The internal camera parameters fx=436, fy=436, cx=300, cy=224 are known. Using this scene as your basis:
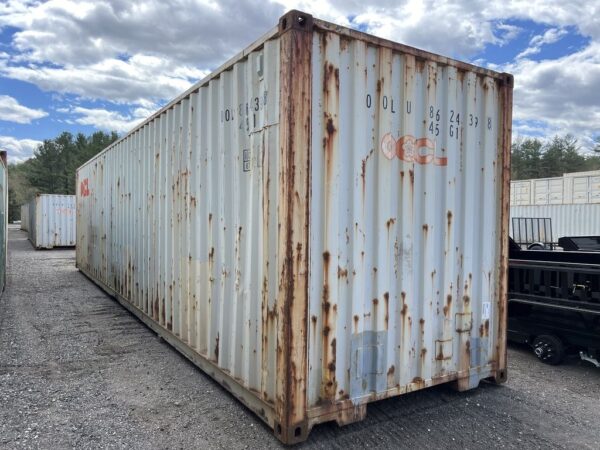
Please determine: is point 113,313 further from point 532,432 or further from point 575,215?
point 575,215

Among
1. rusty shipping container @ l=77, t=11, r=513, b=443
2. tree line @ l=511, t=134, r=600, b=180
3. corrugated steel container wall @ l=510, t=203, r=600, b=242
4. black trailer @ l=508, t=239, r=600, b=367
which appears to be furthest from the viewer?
tree line @ l=511, t=134, r=600, b=180

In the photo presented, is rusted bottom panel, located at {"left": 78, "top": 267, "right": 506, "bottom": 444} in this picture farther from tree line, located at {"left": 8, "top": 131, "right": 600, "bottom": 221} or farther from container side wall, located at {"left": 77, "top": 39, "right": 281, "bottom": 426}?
tree line, located at {"left": 8, "top": 131, "right": 600, "bottom": 221}

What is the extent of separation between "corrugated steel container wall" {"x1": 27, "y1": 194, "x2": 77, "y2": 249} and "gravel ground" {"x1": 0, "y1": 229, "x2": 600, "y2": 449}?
1736 cm

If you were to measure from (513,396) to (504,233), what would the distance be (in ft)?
4.92

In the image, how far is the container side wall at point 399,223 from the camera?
3141 millimetres

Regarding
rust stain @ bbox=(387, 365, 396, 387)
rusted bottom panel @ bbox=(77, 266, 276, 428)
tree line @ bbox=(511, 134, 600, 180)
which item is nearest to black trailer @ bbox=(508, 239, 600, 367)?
rust stain @ bbox=(387, 365, 396, 387)

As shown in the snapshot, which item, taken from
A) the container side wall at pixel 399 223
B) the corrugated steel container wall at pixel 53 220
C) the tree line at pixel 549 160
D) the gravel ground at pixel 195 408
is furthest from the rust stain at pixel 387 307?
the tree line at pixel 549 160

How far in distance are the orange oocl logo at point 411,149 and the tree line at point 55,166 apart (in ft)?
189

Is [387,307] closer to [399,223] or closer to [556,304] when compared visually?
[399,223]

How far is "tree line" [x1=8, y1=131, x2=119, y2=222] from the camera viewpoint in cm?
5519

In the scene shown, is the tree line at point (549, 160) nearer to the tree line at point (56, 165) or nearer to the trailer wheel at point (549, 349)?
the tree line at point (56, 165)

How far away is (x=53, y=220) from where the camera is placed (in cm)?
2105

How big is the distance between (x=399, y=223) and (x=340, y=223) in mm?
593

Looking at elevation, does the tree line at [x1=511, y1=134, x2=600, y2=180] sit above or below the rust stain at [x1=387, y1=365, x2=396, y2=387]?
above
